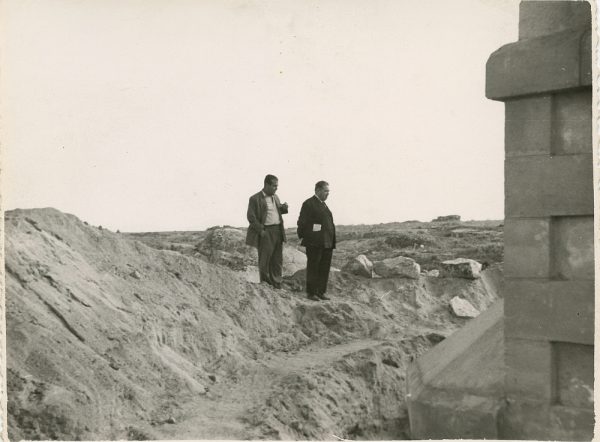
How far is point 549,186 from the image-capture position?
3.84m

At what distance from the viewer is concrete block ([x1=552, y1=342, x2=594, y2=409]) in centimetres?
377

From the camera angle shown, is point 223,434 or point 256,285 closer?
point 223,434

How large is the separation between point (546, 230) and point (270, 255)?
270 inches

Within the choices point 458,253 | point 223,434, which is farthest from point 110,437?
point 458,253

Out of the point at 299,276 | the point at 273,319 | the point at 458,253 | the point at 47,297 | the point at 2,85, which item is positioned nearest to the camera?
the point at 2,85

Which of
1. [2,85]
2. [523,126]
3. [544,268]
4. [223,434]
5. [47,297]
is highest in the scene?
[2,85]

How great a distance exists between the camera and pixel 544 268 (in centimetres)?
387

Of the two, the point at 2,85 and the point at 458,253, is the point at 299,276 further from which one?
the point at 2,85

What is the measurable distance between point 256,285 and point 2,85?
17.2ft

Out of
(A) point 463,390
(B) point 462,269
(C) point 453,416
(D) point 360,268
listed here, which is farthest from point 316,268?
(C) point 453,416

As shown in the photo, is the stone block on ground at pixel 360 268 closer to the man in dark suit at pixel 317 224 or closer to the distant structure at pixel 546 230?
the man in dark suit at pixel 317 224

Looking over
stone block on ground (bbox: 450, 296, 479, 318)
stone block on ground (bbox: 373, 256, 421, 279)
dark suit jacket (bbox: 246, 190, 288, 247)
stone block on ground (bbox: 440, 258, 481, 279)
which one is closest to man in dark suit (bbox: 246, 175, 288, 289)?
dark suit jacket (bbox: 246, 190, 288, 247)

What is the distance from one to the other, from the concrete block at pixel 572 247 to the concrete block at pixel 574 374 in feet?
1.42

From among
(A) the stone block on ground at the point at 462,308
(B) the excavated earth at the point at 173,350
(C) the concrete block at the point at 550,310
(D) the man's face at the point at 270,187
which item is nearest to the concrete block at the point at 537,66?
(C) the concrete block at the point at 550,310
